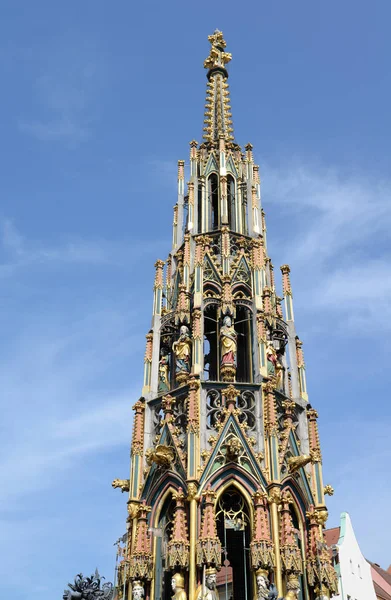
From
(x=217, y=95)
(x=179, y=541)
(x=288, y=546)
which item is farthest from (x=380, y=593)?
(x=217, y=95)

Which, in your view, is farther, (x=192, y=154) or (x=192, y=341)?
(x=192, y=154)

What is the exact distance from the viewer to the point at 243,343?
3053 cm

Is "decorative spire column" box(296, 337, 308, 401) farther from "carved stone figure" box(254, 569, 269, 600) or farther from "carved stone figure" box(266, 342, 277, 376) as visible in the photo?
"carved stone figure" box(254, 569, 269, 600)

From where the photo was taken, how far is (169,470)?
25688mm

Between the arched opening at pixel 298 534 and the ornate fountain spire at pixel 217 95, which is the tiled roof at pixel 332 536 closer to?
the arched opening at pixel 298 534

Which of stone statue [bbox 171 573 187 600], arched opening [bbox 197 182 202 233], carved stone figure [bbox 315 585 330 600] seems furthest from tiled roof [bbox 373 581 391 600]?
arched opening [bbox 197 182 202 233]

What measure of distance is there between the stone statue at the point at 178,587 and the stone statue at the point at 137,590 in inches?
47.2

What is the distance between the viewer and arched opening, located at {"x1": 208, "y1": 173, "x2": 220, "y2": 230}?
33609mm

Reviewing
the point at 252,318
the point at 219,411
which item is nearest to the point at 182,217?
the point at 252,318

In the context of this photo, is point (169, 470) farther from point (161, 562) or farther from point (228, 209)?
point (228, 209)

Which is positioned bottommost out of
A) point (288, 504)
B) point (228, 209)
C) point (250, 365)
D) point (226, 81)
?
point (288, 504)

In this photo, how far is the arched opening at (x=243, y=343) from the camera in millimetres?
29156

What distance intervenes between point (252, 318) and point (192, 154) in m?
8.93

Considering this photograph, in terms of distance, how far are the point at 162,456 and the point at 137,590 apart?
3.95m
